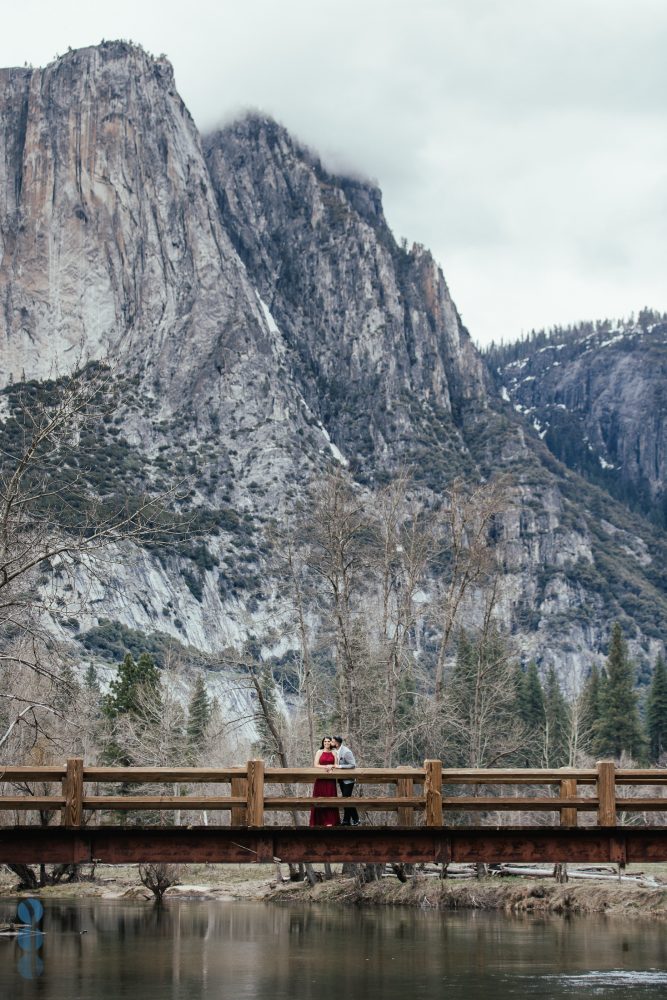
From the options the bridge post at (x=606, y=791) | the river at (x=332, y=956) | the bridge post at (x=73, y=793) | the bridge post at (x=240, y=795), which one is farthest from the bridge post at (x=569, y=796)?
the bridge post at (x=73, y=793)

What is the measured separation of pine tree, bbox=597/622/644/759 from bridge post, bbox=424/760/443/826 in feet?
277

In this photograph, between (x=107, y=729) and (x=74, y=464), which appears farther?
(x=74, y=464)

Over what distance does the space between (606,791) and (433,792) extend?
2.75 meters

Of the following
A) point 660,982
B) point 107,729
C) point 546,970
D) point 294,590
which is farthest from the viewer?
point 107,729

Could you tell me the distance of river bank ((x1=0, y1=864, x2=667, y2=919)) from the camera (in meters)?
43.4

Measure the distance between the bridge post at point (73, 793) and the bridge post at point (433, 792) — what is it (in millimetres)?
5492

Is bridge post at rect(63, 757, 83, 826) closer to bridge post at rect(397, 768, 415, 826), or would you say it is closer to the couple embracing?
the couple embracing

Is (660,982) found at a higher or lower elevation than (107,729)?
lower

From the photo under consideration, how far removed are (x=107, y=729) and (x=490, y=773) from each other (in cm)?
5025

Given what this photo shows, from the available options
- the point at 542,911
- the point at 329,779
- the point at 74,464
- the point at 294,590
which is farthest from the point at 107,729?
the point at 74,464

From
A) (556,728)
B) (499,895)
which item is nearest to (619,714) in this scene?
(556,728)

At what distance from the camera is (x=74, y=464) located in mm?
174125

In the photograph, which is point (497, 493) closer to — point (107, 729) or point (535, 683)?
point (107, 729)

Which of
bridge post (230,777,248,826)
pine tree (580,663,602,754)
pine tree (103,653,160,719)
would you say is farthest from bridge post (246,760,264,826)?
pine tree (580,663,602,754)
